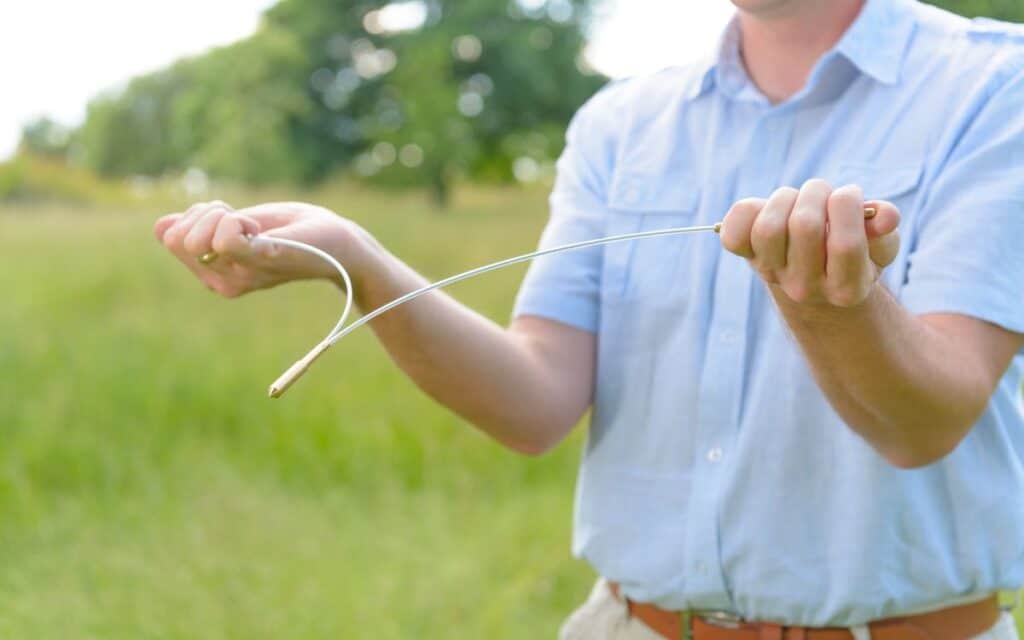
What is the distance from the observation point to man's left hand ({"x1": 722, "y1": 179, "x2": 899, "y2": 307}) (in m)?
1.07

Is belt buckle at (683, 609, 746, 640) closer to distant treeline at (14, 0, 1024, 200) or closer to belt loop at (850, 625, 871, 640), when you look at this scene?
belt loop at (850, 625, 871, 640)

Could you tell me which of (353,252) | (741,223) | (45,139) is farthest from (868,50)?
(45,139)

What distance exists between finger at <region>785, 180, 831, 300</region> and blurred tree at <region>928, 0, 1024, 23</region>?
2690 millimetres

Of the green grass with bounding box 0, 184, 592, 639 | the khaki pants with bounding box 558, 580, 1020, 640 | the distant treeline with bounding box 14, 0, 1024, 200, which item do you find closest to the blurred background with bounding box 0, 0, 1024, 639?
the green grass with bounding box 0, 184, 592, 639

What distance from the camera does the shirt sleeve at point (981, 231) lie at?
1.39 m

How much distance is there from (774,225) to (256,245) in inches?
22.9

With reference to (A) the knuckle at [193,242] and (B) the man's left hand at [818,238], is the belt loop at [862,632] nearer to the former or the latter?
(B) the man's left hand at [818,238]

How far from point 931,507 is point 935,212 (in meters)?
0.36

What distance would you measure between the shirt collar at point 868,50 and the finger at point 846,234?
21.6 inches

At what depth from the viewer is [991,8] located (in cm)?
375

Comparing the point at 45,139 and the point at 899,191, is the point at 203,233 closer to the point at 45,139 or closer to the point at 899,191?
the point at 899,191

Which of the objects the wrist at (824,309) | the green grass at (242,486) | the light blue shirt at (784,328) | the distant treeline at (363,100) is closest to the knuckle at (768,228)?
the wrist at (824,309)

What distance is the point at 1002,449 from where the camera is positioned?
1.52m

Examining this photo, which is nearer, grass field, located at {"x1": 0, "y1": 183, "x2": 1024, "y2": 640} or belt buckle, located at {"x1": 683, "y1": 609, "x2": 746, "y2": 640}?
belt buckle, located at {"x1": 683, "y1": 609, "x2": 746, "y2": 640}
